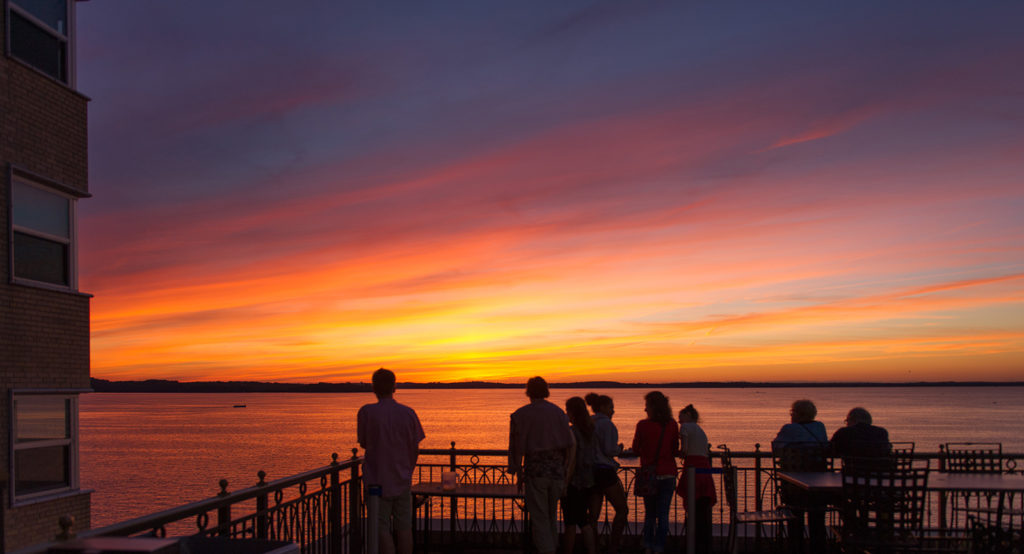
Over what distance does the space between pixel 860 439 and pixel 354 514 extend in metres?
5.67

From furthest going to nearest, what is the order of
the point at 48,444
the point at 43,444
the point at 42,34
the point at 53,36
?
the point at 53,36 < the point at 42,34 < the point at 48,444 < the point at 43,444

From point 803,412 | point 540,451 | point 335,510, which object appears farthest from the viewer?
point 803,412

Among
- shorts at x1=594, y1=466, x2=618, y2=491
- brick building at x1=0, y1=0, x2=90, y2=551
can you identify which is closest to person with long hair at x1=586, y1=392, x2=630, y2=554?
shorts at x1=594, y1=466, x2=618, y2=491

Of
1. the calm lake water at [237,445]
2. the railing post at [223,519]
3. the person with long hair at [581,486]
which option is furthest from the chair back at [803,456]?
the calm lake water at [237,445]

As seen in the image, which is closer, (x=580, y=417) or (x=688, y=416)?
(x=580, y=417)

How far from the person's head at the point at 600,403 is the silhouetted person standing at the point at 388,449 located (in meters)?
2.35

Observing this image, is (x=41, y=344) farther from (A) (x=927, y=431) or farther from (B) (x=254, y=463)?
(A) (x=927, y=431)

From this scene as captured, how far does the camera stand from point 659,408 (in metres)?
8.52

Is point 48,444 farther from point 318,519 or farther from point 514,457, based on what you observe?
point 514,457

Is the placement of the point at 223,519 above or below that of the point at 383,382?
below

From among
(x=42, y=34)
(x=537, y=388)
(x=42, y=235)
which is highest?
(x=42, y=34)

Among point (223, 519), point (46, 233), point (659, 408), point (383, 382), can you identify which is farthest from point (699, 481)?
point (46, 233)

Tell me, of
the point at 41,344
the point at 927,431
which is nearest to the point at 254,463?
the point at 41,344

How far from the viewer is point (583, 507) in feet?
26.5
